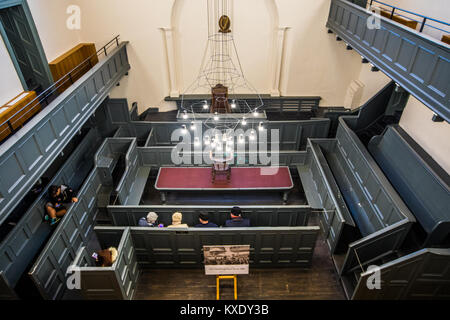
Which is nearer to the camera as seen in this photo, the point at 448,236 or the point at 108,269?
the point at 108,269

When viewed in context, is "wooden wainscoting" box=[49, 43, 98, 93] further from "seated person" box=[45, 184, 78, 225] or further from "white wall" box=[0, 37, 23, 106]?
"seated person" box=[45, 184, 78, 225]

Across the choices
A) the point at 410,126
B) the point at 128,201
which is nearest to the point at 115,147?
the point at 128,201

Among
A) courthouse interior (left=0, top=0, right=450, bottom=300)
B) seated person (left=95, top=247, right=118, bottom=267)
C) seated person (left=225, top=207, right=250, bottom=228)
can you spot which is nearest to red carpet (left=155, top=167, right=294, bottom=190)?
courthouse interior (left=0, top=0, right=450, bottom=300)

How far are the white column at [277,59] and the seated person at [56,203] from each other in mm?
8858

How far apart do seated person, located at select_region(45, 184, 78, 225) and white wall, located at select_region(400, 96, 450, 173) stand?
9.82 m

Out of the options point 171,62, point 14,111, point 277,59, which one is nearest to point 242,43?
point 277,59

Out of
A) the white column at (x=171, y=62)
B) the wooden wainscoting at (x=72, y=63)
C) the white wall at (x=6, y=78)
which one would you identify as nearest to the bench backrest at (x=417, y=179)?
the white column at (x=171, y=62)

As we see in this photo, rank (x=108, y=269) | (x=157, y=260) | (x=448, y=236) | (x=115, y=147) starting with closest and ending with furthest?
1. (x=108, y=269)
2. (x=448, y=236)
3. (x=157, y=260)
4. (x=115, y=147)

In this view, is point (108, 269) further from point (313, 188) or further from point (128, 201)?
point (313, 188)

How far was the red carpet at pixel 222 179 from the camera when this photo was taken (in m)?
8.88

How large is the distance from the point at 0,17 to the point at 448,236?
1216 cm

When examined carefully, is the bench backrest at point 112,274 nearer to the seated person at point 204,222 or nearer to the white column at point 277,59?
the seated person at point 204,222

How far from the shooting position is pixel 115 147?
10031 millimetres

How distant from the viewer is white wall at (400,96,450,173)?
764cm
